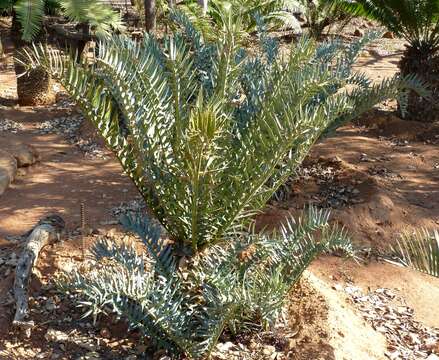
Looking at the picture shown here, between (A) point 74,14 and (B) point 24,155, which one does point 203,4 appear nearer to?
(A) point 74,14

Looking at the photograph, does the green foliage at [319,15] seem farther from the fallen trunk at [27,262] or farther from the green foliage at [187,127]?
the green foliage at [187,127]

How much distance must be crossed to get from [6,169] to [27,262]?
2.56 m

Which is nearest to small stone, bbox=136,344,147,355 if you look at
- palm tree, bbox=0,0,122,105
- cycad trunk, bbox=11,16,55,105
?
palm tree, bbox=0,0,122,105

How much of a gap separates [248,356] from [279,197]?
2.39m

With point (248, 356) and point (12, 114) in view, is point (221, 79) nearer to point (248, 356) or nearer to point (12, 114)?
point (248, 356)

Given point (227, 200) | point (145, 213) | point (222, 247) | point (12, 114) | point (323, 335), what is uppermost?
point (227, 200)

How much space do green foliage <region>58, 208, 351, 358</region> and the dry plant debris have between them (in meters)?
0.83

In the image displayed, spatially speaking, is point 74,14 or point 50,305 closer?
point 50,305

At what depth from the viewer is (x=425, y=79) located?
7.73 m

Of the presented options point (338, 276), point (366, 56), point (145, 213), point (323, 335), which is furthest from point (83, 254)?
point (366, 56)

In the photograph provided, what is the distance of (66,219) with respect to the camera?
189 inches

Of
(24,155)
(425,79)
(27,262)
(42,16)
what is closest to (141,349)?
(27,262)

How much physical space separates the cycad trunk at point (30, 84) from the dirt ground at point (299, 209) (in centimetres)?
27

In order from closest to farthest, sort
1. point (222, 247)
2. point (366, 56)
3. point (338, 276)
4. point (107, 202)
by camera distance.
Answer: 1. point (222, 247)
2. point (338, 276)
3. point (107, 202)
4. point (366, 56)
